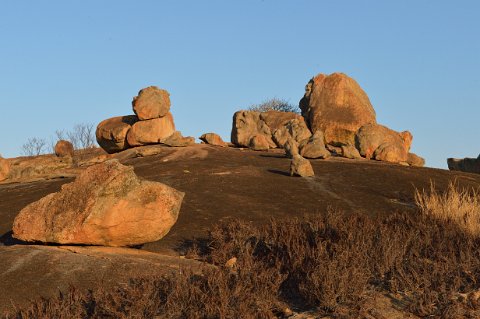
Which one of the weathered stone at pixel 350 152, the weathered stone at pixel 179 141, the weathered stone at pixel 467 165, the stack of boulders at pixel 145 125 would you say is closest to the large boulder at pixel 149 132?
the stack of boulders at pixel 145 125

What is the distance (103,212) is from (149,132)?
80.8 feet

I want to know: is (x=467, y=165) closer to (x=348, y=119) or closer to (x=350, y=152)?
(x=348, y=119)

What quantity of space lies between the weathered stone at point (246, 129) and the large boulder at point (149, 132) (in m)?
3.87

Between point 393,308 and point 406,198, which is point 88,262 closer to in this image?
point 393,308

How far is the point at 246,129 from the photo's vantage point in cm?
3716

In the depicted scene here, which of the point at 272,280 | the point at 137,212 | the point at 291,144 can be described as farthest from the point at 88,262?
the point at 291,144

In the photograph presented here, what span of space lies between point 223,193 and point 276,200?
1.57 m

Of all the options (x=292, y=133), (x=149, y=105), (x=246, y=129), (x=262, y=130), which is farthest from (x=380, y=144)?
(x=149, y=105)

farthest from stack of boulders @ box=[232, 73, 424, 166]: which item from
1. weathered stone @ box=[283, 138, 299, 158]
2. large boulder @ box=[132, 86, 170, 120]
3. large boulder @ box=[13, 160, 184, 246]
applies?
large boulder @ box=[13, 160, 184, 246]

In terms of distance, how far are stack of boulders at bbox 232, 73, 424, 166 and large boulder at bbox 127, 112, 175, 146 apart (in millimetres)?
4079

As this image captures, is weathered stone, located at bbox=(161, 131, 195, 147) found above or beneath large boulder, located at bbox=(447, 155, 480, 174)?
above

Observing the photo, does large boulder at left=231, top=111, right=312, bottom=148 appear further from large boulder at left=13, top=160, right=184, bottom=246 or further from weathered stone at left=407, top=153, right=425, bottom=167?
large boulder at left=13, top=160, right=184, bottom=246

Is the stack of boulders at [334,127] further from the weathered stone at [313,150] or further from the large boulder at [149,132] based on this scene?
the large boulder at [149,132]

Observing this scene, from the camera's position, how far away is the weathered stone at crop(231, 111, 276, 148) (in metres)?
36.8
